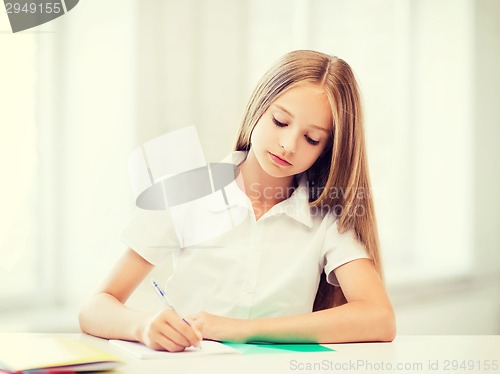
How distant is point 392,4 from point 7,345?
2.97 ft

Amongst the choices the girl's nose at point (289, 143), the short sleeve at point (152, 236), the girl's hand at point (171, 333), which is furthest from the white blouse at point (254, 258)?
the girl's hand at point (171, 333)

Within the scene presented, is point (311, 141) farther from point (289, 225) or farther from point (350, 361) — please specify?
point (350, 361)

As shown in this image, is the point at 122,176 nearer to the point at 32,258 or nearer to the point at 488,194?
the point at 32,258

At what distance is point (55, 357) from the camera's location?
2.40ft

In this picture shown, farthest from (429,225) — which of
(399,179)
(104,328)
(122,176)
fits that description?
(104,328)

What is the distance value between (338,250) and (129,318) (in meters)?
0.34

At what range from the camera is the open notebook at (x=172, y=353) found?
794 mm

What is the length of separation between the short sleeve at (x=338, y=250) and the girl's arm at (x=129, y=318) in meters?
0.28

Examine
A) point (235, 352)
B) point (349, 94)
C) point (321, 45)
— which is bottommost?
point (235, 352)

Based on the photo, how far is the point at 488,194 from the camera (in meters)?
1.43

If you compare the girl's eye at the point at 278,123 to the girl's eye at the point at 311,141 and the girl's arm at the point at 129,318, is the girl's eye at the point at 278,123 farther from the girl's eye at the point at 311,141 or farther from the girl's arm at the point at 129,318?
the girl's arm at the point at 129,318

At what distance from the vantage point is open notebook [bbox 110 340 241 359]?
0.79 m

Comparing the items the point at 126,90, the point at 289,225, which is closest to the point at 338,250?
the point at 289,225

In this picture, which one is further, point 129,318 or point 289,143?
point 289,143
